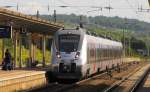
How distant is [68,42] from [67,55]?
3.15 ft

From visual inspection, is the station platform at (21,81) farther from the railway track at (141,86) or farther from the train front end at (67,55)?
the railway track at (141,86)

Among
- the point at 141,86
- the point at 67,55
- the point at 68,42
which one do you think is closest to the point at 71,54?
the point at 67,55

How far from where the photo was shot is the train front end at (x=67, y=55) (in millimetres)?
31422

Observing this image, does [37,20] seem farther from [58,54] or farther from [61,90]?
[61,90]

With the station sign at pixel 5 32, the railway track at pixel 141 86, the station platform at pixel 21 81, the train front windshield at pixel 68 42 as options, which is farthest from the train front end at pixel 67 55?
the railway track at pixel 141 86

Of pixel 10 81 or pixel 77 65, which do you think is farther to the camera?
pixel 77 65

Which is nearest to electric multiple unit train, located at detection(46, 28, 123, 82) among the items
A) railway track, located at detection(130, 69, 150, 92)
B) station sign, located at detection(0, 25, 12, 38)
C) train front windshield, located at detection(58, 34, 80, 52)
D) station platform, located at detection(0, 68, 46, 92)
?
train front windshield, located at detection(58, 34, 80, 52)

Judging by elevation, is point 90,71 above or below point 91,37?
below

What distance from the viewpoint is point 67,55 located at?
31625 millimetres

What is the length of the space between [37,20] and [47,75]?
1066cm

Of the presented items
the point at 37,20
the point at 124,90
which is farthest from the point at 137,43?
the point at 124,90

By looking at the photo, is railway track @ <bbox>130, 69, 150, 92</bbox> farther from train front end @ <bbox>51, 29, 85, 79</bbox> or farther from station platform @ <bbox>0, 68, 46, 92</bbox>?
station platform @ <bbox>0, 68, 46, 92</bbox>

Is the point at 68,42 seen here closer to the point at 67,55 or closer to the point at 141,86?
the point at 67,55

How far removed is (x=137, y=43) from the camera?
18300 cm
